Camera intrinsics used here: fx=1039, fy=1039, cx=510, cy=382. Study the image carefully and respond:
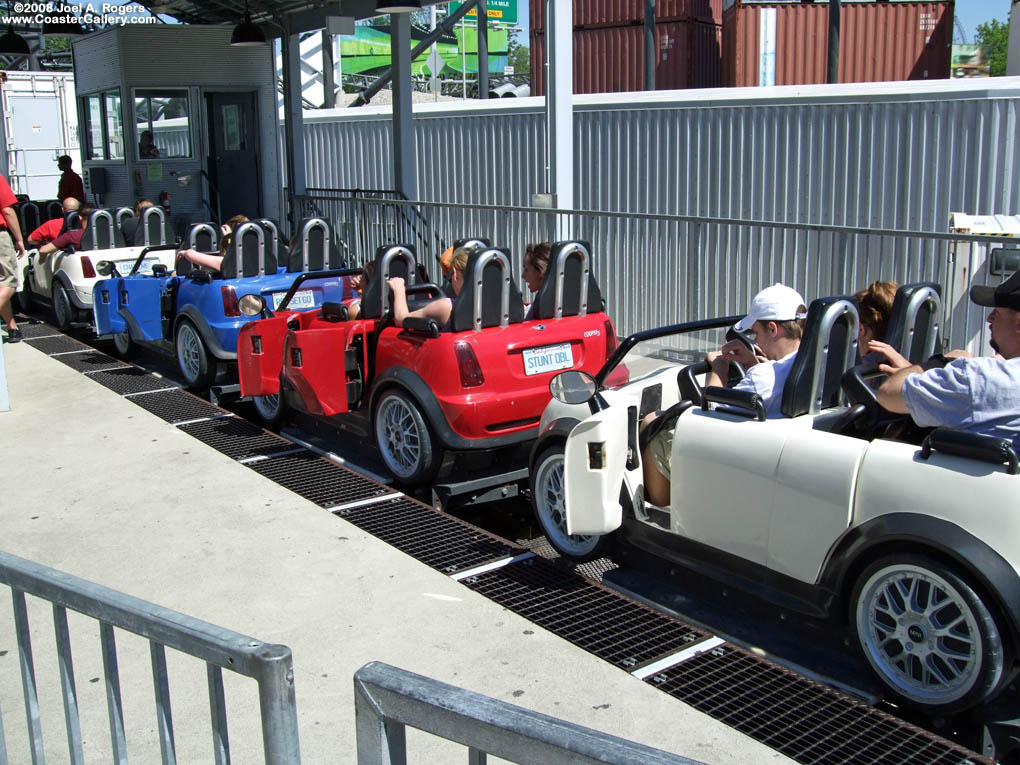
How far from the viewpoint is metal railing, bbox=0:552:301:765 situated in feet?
6.23

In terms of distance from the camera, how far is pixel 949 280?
7.48 m

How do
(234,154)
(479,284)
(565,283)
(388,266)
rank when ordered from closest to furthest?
(479,284)
(565,283)
(388,266)
(234,154)

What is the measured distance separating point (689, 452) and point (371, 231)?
10.6 meters

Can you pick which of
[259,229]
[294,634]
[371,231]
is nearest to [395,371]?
[294,634]

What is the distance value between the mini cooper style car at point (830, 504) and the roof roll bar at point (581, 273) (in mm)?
1370

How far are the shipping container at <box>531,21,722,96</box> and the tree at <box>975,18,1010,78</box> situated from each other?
45400 mm

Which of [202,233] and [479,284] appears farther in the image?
[202,233]

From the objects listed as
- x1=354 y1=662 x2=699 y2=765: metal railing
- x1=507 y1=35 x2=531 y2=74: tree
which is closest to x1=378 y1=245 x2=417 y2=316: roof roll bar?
x1=354 y1=662 x2=699 y2=765: metal railing

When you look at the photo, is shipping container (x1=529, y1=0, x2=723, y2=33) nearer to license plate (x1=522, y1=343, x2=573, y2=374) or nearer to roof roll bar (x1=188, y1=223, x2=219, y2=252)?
roof roll bar (x1=188, y1=223, x2=219, y2=252)

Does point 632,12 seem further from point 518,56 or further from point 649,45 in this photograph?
point 518,56

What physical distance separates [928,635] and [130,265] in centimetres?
975

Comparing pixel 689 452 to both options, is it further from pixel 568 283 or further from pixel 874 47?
pixel 874 47

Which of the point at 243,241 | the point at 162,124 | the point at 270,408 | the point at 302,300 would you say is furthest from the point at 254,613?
the point at 162,124

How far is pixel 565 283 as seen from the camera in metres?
6.46
